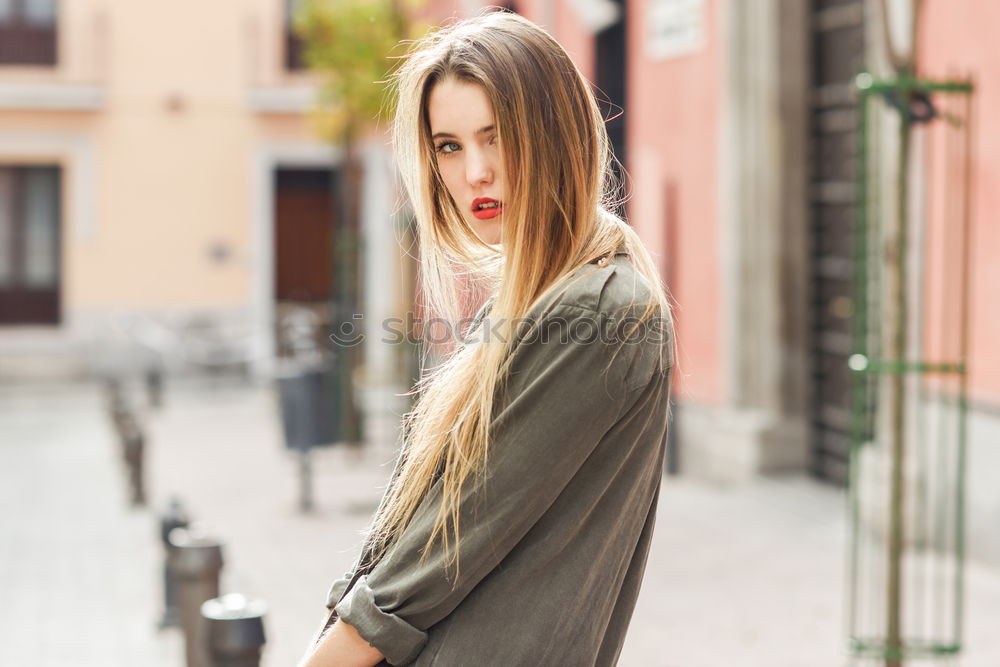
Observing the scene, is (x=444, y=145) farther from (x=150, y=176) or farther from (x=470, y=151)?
(x=150, y=176)

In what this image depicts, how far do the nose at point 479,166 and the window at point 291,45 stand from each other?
65.1 ft

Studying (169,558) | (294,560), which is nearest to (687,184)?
(294,560)

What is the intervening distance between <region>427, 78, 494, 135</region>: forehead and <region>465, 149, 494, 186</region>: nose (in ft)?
0.10

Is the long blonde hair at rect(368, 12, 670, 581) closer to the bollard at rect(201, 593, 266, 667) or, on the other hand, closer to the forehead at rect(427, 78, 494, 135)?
the forehead at rect(427, 78, 494, 135)

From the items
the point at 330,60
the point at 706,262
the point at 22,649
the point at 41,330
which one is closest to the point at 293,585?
the point at 22,649

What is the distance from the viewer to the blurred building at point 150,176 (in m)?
20.2

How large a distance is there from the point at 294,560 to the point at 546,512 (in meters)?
5.98

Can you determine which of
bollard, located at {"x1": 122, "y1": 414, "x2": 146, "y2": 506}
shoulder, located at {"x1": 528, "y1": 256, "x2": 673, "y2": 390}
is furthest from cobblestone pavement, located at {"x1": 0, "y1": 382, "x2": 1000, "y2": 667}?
shoulder, located at {"x1": 528, "y1": 256, "x2": 673, "y2": 390}

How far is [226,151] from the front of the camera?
68.3ft

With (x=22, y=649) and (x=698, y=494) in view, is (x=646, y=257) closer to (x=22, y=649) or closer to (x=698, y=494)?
(x=22, y=649)

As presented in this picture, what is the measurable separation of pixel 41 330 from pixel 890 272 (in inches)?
710

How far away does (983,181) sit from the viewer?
6.66m

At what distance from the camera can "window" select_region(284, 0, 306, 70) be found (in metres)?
20.9

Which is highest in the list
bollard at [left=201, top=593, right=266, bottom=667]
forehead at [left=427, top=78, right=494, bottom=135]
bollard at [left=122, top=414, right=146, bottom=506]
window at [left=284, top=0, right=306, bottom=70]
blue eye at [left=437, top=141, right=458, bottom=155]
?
window at [left=284, top=0, right=306, bottom=70]
